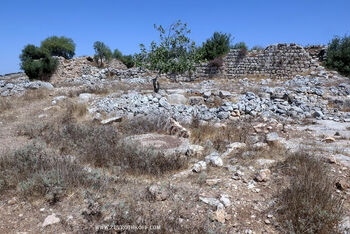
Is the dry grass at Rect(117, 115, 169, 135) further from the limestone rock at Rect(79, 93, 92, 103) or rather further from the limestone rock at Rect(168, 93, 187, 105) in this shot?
the limestone rock at Rect(79, 93, 92, 103)

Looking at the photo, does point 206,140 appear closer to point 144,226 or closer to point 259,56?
point 144,226

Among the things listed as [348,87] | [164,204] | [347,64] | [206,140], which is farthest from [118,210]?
[347,64]

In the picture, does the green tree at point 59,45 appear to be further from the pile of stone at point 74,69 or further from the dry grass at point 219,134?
the dry grass at point 219,134

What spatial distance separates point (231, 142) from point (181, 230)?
2822mm

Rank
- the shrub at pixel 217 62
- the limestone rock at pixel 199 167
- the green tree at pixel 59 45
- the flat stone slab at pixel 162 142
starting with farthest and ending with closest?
the green tree at pixel 59 45 → the shrub at pixel 217 62 → the flat stone slab at pixel 162 142 → the limestone rock at pixel 199 167

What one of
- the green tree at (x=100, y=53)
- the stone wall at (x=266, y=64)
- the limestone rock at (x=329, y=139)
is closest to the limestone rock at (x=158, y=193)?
the limestone rock at (x=329, y=139)

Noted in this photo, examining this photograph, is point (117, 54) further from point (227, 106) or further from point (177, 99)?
point (227, 106)

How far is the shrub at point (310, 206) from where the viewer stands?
84.0 inches

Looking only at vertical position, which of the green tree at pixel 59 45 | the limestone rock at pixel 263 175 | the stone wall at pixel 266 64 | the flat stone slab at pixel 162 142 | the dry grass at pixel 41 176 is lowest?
the limestone rock at pixel 263 175

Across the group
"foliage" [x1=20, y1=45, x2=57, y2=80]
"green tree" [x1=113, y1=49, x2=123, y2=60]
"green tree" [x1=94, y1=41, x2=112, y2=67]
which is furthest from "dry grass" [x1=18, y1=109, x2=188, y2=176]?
"green tree" [x1=113, y1=49, x2=123, y2=60]

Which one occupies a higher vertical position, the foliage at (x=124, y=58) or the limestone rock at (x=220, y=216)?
the foliage at (x=124, y=58)

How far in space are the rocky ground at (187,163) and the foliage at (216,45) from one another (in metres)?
10.2

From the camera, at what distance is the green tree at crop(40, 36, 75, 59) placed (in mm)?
29047

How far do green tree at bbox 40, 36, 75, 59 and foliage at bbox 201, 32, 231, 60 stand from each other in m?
21.3
